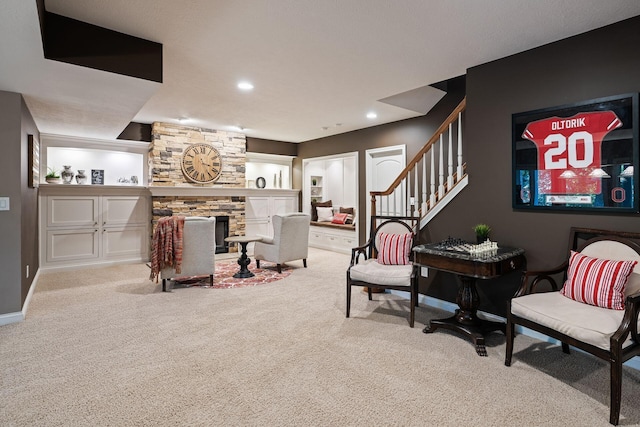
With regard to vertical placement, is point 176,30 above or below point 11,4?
above

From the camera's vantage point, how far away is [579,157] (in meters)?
2.68

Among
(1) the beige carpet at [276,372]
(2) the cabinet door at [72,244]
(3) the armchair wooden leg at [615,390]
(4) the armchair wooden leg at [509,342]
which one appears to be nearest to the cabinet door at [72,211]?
(2) the cabinet door at [72,244]

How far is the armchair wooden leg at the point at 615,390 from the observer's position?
5.78 feet

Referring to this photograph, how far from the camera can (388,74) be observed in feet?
12.0

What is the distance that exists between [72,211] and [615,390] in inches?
269

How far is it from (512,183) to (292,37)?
239 cm

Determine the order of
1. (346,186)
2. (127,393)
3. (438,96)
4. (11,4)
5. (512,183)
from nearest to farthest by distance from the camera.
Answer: (11,4), (127,393), (512,183), (438,96), (346,186)

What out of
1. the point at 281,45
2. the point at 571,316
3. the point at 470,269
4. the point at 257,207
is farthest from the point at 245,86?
the point at 571,316

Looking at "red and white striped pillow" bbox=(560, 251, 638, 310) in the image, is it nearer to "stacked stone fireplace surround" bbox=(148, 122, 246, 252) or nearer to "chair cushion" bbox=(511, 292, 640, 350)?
"chair cushion" bbox=(511, 292, 640, 350)

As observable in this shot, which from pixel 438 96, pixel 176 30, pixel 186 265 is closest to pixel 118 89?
pixel 176 30

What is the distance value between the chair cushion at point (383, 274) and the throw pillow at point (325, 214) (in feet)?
14.5

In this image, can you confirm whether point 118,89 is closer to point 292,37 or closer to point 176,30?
point 176,30

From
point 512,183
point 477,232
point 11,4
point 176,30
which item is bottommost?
point 477,232

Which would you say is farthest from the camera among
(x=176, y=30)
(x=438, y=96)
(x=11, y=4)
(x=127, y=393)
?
(x=438, y=96)
